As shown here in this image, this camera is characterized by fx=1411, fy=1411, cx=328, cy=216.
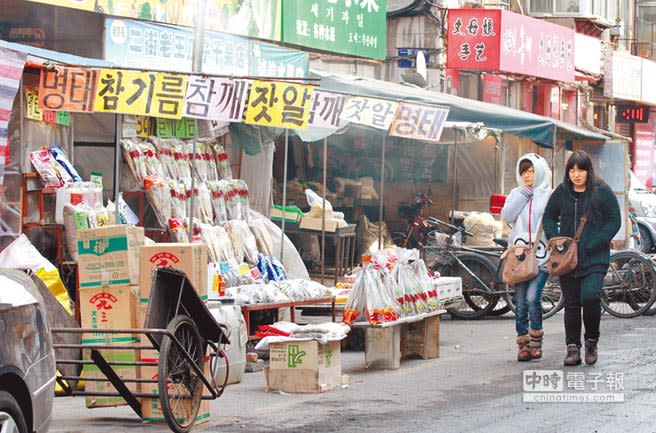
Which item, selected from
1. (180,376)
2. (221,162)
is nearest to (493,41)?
(221,162)

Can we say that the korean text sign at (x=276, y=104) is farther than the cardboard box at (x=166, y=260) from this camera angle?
Yes

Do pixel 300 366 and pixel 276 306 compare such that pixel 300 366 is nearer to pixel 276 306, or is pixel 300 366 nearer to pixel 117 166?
pixel 276 306

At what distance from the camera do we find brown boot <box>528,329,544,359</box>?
42.2ft

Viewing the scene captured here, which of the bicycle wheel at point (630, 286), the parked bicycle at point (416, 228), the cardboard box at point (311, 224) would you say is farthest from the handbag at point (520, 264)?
the parked bicycle at point (416, 228)

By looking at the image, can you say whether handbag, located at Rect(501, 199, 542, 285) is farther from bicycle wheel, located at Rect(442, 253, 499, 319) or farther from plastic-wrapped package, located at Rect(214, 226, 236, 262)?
bicycle wheel, located at Rect(442, 253, 499, 319)

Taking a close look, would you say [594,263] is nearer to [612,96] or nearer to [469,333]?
[469,333]

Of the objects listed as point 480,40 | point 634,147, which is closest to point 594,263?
point 480,40

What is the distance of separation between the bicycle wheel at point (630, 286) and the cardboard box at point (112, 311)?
911 cm

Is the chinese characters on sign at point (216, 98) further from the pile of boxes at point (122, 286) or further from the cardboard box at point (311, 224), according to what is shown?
the cardboard box at point (311, 224)

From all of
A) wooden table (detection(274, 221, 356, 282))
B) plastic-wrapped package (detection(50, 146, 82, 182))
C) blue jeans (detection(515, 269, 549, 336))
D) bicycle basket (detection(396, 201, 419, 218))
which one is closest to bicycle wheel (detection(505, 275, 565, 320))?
wooden table (detection(274, 221, 356, 282))

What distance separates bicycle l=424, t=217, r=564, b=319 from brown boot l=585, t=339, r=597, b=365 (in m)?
4.81

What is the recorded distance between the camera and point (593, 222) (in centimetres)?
1228

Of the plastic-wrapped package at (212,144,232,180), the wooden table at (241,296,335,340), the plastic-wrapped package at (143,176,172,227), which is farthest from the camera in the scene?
the plastic-wrapped package at (212,144,232,180)

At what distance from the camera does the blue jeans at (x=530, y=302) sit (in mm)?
12820
